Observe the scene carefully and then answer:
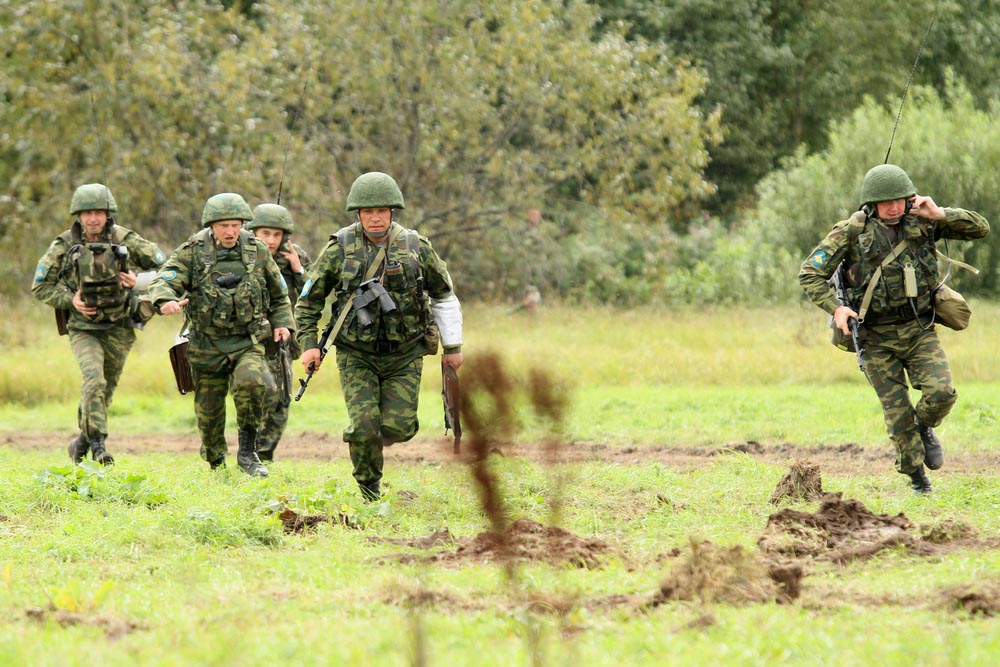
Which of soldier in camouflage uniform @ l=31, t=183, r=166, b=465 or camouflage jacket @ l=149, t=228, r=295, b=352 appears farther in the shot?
soldier in camouflage uniform @ l=31, t=183, r=166, b=465

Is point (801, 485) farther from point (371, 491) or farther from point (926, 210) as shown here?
point (371, 491)

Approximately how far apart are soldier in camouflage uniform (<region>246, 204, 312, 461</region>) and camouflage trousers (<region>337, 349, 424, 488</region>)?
2.36 meters

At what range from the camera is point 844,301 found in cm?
930

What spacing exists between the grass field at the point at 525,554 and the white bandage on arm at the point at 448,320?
99cm

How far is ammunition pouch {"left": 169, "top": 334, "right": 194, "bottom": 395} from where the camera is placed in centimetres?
1043

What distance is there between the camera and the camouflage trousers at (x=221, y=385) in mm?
10352

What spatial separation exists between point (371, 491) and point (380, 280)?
1.39 m

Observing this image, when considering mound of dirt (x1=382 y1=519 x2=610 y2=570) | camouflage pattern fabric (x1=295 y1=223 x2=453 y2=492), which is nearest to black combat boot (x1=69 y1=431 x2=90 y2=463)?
camouflage pattern fabric (x1=295 y1=223 x2=453 y2=492)

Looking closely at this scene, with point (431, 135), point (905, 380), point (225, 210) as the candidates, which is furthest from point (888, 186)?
point (431, 135)

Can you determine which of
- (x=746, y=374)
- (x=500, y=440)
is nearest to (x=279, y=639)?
(x=500, y=440)

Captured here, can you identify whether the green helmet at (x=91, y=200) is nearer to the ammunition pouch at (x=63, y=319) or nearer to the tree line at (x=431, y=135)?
the ammunition pouch at (x=63, y=319)

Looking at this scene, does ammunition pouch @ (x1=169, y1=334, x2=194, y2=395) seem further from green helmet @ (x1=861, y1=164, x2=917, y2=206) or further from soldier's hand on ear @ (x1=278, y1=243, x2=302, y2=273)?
green helmet @ (x1=861, y1=164, x2=917, y2=206)

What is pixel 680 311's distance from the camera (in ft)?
79.4

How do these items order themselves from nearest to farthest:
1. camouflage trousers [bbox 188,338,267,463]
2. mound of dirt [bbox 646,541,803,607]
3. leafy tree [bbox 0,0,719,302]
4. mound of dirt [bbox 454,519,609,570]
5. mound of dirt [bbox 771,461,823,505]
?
1. mound of dirt [bbox 646,541,803,607]
2. mound of dirt [bbox 454,519,609,570]
3. mound of dirt [bbox 771,461,823,505]
4. camouflage trousers [bbox 188,338,267,463]
5. leafy tree [bbox 0,0,719,302]
